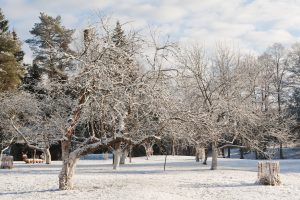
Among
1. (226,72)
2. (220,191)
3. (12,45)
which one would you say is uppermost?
(12,45)

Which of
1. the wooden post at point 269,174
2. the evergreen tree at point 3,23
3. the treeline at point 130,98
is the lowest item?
the wooden post at point 269,174

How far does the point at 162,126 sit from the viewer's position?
55.5 feet

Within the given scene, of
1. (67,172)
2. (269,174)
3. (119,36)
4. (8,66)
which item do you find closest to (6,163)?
(8,66)

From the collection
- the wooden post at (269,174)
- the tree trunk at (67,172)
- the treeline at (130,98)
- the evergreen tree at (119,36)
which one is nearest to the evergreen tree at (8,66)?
the treeline at (130,98)

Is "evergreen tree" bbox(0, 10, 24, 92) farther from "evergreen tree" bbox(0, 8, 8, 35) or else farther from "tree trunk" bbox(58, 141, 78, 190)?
"tree trunk" bbox(58, 141, 78, 190)

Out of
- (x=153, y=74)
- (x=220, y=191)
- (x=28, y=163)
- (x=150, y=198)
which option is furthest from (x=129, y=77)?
(x=28, y=163)

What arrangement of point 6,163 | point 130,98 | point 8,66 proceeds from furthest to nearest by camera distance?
point 8,66 → point 6,163 → point 130,98

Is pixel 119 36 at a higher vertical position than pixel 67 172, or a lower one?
higher

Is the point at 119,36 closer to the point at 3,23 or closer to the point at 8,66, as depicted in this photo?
the point at 8,66

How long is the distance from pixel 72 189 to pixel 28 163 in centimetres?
2296

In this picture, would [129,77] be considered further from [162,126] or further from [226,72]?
[226,72]

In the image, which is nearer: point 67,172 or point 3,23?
point 67,172

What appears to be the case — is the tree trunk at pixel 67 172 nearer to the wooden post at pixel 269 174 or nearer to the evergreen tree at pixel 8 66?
the wooden post at pixel 269 174

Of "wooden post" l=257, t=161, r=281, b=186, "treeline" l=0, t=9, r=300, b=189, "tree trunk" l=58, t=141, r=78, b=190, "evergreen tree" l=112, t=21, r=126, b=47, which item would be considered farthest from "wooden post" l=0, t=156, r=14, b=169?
"wooden post" l=257, t=161, r=281, b=186
